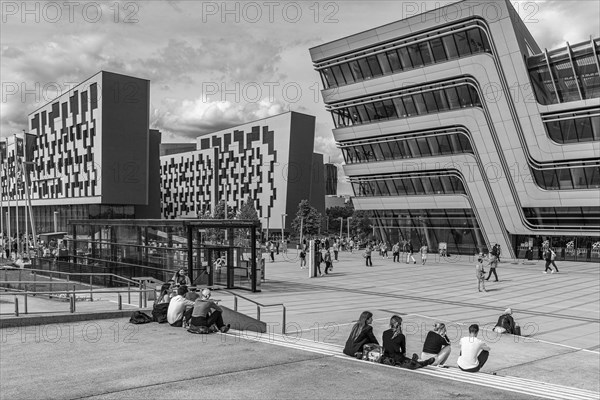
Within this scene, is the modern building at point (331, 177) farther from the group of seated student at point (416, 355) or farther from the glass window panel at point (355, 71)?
the group of seated student at point (416, 355)

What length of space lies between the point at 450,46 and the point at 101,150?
42370 millimetres

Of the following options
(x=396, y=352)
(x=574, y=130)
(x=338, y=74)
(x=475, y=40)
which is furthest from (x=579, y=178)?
(x=396, y=352)

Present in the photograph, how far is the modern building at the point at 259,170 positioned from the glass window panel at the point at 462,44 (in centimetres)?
4898

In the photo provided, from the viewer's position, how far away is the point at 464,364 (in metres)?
11.1

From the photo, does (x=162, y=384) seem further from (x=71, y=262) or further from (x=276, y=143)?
(x=276, y=143)

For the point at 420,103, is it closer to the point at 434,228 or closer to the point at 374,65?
the point at 374,65

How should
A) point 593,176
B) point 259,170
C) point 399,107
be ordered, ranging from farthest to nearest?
point 259,170
point 399,107
point 593,176

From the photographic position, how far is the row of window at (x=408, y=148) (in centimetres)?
5378

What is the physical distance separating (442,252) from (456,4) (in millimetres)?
22620

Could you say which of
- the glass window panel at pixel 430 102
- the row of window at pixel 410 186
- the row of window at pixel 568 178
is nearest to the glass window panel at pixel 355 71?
the glass window panel at pixel 430 102

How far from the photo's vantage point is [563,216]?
48188 millimetres

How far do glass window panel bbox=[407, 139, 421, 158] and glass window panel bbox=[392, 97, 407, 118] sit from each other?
276 centimetres

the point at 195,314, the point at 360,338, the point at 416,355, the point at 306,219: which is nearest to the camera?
the point at 416,355

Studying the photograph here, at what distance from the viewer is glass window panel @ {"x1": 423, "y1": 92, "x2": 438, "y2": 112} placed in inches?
2149
